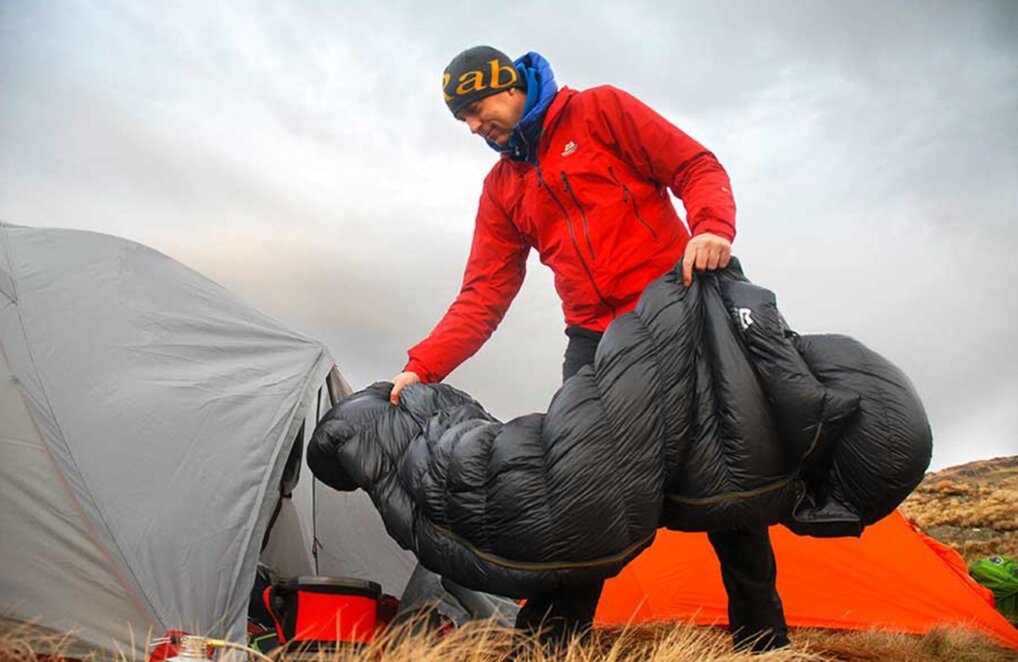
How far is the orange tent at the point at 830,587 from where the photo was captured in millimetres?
4301

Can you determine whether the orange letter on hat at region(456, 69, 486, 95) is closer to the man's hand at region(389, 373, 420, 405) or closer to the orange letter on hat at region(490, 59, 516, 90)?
the orange letter on hat at region(490, 59, 516, 90)

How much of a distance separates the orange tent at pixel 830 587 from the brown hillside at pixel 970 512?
2535mm

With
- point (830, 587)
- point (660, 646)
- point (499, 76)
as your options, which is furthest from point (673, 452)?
point (830, 587)

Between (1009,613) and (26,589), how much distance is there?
541 centimetres

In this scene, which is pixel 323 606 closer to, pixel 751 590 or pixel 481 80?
pixel 751 590

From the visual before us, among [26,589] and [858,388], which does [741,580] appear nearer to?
[858,388]

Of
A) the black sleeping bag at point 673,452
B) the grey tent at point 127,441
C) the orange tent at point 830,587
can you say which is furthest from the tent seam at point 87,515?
the orange tent at point 830,587

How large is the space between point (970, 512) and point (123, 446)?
31.5 ft

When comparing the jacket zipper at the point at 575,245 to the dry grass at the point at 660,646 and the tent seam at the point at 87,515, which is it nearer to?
the dry grass at the point at 660,646

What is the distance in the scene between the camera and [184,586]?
Result: 2.45 meters

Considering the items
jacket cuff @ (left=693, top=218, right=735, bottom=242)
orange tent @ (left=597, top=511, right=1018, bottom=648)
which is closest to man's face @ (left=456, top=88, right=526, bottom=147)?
jacket cuff @ (left=693, top=218, right=735, bottom=242)

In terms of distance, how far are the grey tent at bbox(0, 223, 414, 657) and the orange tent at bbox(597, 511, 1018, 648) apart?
2204mm

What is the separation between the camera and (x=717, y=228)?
7.71 ft

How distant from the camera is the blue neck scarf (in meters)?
2.77
